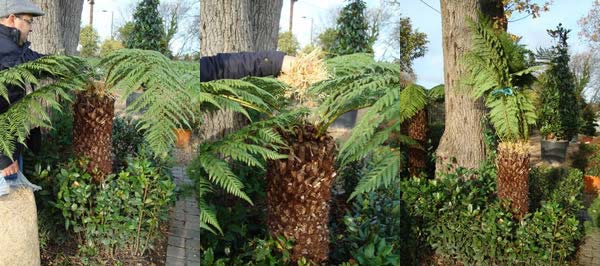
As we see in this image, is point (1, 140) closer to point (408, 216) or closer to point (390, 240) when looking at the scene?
point (390, 240)

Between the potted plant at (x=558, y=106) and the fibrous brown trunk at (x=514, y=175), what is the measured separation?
163 mm

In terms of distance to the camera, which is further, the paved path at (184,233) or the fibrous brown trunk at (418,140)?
the fibrous brown trunk at (418,140)

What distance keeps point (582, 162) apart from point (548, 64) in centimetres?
56

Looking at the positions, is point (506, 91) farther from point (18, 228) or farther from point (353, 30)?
point (18, 228)

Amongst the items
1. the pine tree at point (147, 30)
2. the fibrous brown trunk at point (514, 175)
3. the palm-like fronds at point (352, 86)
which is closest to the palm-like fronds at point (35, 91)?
the pine tree at point (147, 30)

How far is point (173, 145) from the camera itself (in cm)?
255

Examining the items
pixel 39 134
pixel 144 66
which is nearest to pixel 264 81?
pixel 144 66

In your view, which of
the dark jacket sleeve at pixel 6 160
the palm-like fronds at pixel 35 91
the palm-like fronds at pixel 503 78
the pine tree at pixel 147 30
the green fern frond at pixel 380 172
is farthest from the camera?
the palm-like fronds at pixel 503 78

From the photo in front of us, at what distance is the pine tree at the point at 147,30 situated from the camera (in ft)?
8.27

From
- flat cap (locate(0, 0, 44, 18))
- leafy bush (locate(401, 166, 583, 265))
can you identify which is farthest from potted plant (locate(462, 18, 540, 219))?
flat cap (locate(0, 0, 44, 18))

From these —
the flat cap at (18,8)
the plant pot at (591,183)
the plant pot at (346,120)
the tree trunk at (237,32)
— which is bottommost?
the plant pot at (591,183)

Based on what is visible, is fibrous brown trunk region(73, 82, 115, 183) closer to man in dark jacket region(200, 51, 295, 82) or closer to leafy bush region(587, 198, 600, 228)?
man in dark jacket region(200, 51, 295, 82)

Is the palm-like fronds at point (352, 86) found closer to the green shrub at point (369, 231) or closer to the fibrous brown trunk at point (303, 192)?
the fibrous brown trunk at point (303, 192)

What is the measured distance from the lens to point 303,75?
2002mm
